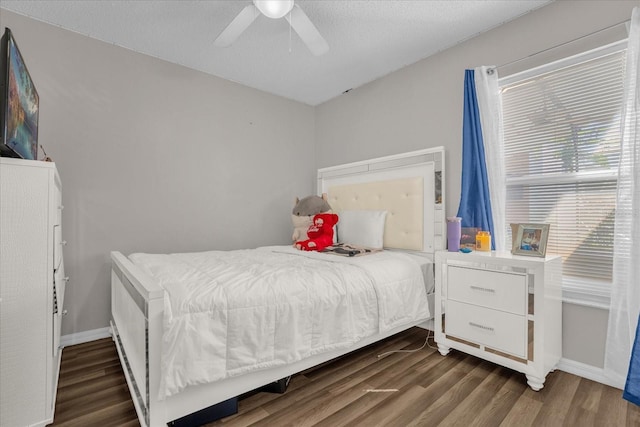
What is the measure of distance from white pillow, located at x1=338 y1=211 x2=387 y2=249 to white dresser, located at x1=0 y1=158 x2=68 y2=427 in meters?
2.14

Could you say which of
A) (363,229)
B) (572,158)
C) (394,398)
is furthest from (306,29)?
(394,398)

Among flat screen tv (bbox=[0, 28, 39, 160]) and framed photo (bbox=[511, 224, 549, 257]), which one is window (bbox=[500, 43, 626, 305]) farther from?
flat screen tv (bbox=[0, 28, 39, 160])

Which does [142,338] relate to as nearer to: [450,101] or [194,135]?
[194,135]

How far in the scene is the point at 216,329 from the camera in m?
1.31

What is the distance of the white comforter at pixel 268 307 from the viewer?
1247 mm

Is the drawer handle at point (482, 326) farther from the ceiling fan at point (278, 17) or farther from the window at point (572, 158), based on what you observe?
the ceiling fan at point (278, 17)

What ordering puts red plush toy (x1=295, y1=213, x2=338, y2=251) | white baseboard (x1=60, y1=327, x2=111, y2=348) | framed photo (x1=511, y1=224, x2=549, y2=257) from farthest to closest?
red plush toy (x1=295, y1=213, x2=338, y2=251), white baseboard (x1=60, y1=327, x2=111, y2=348), framed photo (x1=511, y1=224, x2=549, y2=257)

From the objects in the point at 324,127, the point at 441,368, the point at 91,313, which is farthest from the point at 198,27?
the point at 441,368

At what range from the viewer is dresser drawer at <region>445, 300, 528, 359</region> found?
1.75 m

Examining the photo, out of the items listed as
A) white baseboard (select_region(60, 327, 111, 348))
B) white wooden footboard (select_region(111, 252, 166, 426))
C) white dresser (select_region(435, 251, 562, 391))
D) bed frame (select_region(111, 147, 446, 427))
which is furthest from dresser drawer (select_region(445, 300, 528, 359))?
white baseboard (select_region(60, 327, 111, 348))

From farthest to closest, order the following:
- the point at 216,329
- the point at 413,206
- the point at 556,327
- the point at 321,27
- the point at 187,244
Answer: the point at 187,244 < the point at 413,206 < the point at 321,27 < the point at 556,327 < the point at 216,329

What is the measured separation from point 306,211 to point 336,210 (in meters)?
0.55

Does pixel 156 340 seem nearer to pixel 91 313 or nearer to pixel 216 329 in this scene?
pixel 216 329

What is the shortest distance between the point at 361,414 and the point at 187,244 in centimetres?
218
